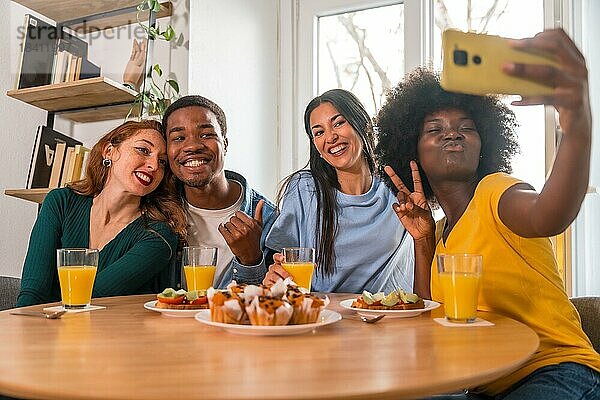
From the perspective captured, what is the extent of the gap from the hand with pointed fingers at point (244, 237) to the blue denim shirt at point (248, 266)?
30mm

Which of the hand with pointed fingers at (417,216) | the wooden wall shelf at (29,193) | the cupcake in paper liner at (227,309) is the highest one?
the wooden wall shelf at (29,193)

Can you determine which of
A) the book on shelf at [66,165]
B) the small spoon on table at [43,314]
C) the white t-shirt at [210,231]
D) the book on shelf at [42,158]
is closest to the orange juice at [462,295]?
the small spoon on table at [43,314]

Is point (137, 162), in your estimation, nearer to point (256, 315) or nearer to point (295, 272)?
point (295, 272)

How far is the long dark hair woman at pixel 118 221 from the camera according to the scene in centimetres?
207

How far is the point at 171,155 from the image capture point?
→ 234 centimetres

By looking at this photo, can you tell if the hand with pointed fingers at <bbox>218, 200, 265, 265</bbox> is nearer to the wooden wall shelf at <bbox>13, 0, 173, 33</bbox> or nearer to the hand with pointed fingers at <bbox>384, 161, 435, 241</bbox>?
the hand with pointed fingers at <bbox>384, 161, 435, 241</bbox>

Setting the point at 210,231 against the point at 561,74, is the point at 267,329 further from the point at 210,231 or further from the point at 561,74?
the point at 210,231

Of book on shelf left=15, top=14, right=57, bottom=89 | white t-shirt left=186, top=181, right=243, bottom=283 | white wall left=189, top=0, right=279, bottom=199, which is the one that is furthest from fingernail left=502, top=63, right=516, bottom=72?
book on shelf left=15, top=14, right=57, bottom=89

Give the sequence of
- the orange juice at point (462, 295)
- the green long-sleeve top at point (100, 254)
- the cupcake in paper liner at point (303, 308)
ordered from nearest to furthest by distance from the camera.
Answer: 1. the cupcake in paper liner at point (303, 308)
2. the orange juice at point (462, 295)
3. the green long-sleeve top at point (100, 254)

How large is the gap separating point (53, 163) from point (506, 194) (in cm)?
244

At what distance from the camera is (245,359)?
96cm

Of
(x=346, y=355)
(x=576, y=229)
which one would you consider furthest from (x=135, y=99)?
(x=346, y=355)

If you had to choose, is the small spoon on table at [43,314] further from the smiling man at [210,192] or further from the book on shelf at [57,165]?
the book on shelf at [57,165]

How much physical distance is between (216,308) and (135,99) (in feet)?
6.73
